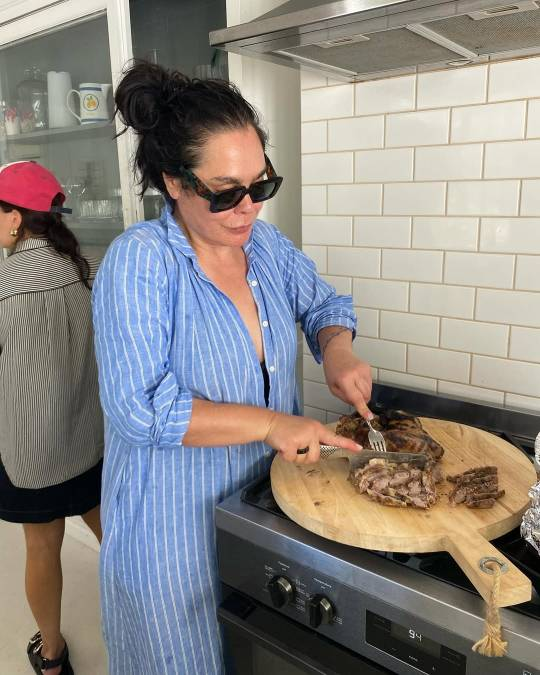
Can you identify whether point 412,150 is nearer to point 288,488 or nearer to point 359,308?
point 359,308

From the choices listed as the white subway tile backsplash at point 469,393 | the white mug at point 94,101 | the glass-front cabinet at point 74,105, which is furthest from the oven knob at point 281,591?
the white mug at point 94,101

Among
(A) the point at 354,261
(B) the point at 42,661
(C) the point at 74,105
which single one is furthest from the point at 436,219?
(B) the point at 42,661

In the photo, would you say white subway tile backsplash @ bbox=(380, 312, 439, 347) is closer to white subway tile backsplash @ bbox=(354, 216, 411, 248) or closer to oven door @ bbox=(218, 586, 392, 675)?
white subway tile backsplash @ bbox=(354, 216, 411, 248)

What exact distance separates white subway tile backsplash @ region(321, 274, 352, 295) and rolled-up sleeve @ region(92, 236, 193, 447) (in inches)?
25.9

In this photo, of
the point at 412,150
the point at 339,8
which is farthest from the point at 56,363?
the point at 339,8

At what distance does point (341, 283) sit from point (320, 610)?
0.88 m

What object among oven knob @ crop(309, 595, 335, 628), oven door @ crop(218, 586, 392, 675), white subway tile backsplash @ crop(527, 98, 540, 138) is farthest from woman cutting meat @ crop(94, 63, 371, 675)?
white subway tile backsplash @ crop(527, 98, 540, 138)

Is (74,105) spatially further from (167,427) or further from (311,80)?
(167,427)

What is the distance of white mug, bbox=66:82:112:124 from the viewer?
6.87ft

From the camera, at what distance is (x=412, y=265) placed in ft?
4.79

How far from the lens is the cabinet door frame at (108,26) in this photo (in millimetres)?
1822

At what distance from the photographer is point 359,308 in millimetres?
1581

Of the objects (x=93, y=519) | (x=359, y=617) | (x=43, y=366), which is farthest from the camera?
(x=93, y=519)

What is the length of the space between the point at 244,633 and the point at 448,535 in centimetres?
41
